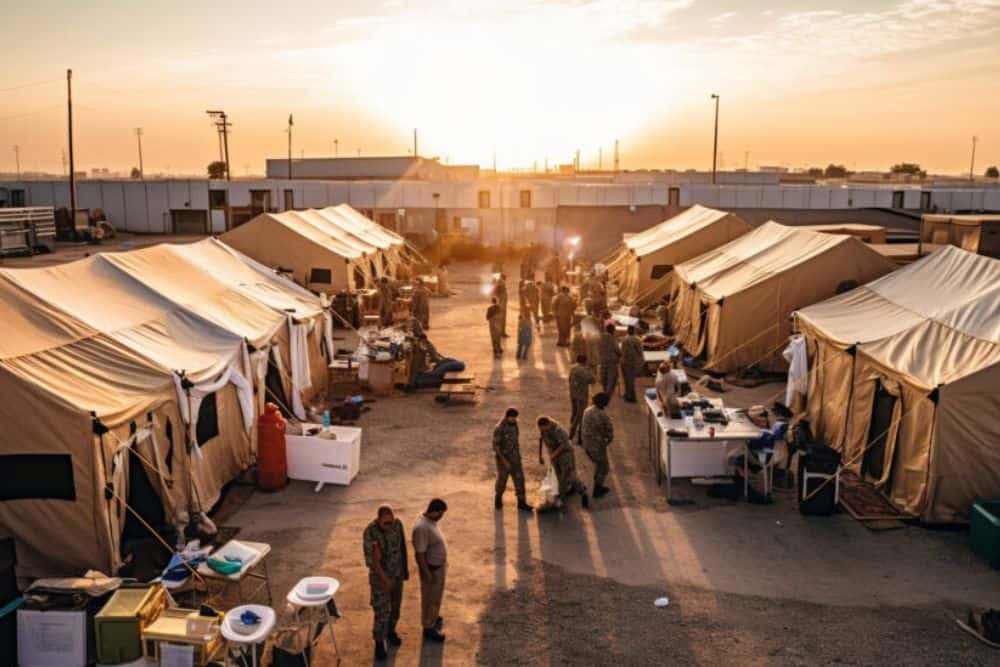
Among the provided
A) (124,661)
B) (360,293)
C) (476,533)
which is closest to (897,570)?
(476,533)

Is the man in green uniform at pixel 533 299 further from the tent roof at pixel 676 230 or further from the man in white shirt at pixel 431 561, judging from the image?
the man in white shirt at pixel 431 561

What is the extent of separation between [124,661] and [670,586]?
5329mm

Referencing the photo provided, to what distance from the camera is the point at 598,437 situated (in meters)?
10.5

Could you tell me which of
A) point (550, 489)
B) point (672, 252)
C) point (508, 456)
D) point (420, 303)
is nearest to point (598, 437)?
point (550, 489)

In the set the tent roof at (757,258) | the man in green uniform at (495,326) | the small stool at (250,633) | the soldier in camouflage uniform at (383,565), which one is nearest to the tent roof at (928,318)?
the tent roof at (757,258)

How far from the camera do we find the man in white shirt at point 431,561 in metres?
7.22

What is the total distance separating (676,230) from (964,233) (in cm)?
1178

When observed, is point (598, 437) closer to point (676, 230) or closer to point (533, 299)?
point (533, 299)

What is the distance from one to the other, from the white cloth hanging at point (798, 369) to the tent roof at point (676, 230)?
11406mm

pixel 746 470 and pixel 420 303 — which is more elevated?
pixel 420 303

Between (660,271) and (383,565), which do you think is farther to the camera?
(660,271)

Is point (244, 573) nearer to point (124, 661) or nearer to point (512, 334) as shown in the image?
point (124, 661)

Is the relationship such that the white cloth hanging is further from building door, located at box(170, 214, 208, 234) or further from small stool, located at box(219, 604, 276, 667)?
building door, located at box(170, 214, 208, 234)

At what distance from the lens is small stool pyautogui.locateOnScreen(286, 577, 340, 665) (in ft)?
22.2
